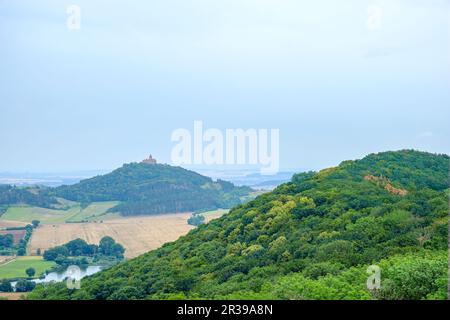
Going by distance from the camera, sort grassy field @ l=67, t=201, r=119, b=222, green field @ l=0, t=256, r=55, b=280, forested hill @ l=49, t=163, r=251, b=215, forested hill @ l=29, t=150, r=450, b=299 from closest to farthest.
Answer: forested hill @ l=29, t=150, r=450, b=299
green field @ l=0, t=256, r=55, b=280
grassy field @ l=67, t=201, r=119, b=222
forested hill @ l=49, t=163, r=251, b=215

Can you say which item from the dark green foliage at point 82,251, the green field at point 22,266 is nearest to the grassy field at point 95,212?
the dark green foliage at point 82,251

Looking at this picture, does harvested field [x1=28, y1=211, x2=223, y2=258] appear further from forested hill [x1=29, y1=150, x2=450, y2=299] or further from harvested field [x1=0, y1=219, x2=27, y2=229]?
forested hill [x1=29, y1=150, x2=450, y2=299]

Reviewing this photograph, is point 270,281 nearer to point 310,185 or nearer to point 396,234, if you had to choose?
point 396,234

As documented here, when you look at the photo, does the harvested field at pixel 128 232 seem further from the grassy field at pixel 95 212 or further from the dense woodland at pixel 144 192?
the dense woodland at pixel 144 192

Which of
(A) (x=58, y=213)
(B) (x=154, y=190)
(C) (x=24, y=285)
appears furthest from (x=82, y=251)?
(C) (x=24, y=285)

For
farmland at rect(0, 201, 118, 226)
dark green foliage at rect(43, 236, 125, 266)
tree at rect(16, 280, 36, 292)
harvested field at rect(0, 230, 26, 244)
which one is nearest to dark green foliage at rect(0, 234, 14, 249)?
harvested field at rect(0, 230, 26, 244)
